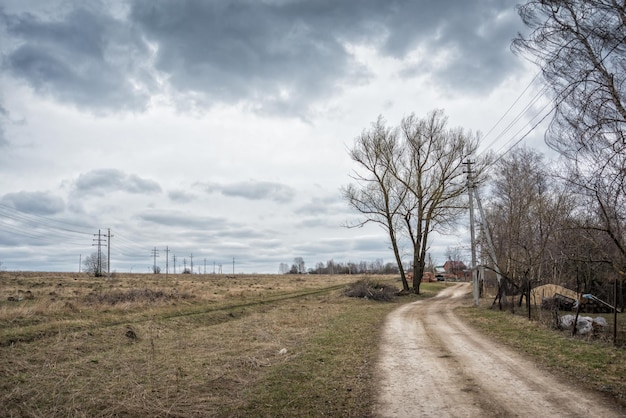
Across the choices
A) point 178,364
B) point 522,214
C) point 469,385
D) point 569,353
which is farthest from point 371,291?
point 469,385

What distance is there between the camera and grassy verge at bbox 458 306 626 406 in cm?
774

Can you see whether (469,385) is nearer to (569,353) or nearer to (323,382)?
(323,382)

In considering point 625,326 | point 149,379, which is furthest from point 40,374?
point 625,326

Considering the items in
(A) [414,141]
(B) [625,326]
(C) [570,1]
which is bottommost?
(B) [625,326]

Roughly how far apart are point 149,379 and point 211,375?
3.76 feet

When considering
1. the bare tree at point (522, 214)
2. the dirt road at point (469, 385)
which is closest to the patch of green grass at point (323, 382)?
the dirt road at point (469, 385)

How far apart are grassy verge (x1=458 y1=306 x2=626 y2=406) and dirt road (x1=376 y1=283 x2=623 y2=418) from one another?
0.42 m

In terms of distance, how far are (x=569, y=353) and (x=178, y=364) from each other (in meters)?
8.96

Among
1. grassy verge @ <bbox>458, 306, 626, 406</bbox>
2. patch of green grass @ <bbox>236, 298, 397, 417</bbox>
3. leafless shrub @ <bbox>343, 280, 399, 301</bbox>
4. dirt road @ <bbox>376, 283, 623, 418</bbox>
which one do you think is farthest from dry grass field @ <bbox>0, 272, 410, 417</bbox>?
leafless shrub @ <bbox>343, 280, 399, 301</bbox>

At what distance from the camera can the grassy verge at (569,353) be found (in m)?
7.74

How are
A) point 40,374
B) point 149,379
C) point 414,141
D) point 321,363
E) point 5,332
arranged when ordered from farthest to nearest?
1. point 414,141
2. point 5,332
3. point 321,363
4. point 40,374
5. point 149,379

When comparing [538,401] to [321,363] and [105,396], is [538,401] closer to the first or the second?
[321,363]

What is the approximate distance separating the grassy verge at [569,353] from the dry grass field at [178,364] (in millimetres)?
3821

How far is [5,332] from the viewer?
13445 mm
